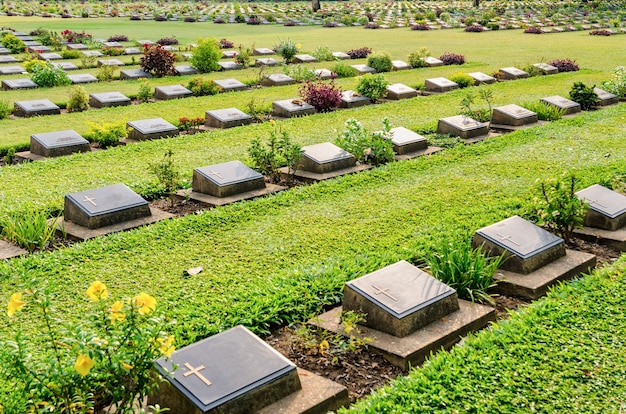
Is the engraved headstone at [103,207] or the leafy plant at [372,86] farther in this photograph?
the leafy plant at [372,86]

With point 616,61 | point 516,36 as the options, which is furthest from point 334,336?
point 516,36

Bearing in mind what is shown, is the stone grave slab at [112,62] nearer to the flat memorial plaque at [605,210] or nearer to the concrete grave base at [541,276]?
the flat memorial plaque at [605,210]

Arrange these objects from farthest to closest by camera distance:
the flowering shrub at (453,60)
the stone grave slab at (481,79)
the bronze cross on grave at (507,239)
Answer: the flowering shrub at (453,60)
the stone grave slab at (481,79)
the bronze cross on grave at (507,239)

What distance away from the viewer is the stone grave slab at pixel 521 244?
535 cm

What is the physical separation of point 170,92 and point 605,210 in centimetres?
966

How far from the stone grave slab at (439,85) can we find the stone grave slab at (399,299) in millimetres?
10239

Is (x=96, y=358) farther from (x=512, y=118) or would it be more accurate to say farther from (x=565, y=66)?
(x=565, y=66)

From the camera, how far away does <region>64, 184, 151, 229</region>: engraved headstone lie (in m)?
6.38

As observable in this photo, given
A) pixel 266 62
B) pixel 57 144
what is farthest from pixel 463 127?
pixel 266 62

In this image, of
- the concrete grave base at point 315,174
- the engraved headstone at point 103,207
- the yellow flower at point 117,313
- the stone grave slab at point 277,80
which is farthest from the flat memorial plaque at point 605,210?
the stone grave slab at point 277,80

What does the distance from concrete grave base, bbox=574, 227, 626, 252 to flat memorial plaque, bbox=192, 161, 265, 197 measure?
3.57 m

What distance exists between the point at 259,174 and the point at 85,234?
2.23m

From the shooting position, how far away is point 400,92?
13.6 meters

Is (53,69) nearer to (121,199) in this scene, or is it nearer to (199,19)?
(121,199)
